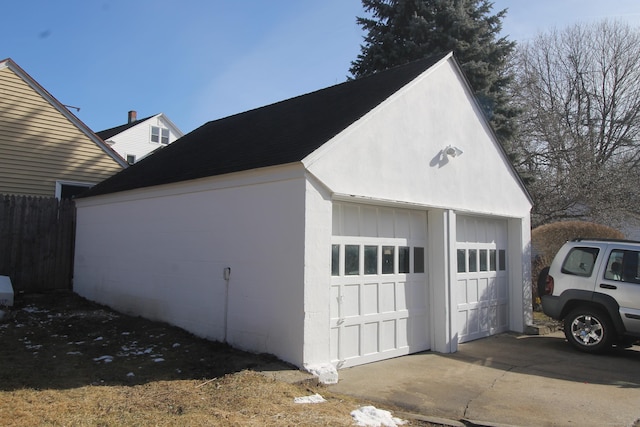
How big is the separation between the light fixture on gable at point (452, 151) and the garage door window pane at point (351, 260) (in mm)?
2700

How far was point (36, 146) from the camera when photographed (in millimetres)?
13328

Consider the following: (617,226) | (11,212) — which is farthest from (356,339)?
(617,226)

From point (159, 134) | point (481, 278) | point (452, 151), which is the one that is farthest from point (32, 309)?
point (159, 134)

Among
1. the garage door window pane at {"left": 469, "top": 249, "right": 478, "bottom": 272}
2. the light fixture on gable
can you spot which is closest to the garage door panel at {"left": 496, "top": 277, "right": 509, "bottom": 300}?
the garage door window pane at {"left": 469, "top": 249, "right": 478, "bottom": 272}

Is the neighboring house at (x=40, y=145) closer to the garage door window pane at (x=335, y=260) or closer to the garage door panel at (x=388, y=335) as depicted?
the garage door window pane at (x=335, y=260)

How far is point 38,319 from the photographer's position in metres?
8.78

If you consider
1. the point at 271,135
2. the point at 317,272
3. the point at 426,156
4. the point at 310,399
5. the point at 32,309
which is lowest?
the point at 310,399

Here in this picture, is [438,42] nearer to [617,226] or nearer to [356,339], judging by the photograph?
[617,226]

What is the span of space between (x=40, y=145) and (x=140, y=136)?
2008cm

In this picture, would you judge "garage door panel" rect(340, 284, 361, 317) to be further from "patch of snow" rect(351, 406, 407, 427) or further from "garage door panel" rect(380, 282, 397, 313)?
"patch of snow" rect(351, 406, 407, 427)

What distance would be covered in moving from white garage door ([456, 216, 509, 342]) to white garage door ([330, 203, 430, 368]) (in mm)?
1197

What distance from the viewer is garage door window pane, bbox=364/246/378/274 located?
7285 mm

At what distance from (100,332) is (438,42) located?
15609 millimetres

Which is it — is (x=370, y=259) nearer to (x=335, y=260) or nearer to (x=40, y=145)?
(x=335, y=260)
